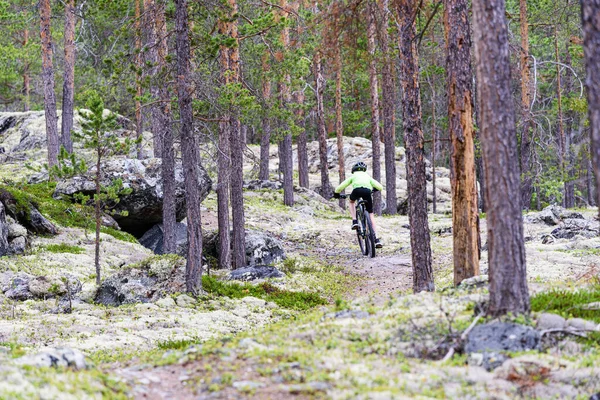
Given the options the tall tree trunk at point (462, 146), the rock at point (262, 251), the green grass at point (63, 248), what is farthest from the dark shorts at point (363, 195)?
the green grass at point (63, 248)

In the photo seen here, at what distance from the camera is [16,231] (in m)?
16.8

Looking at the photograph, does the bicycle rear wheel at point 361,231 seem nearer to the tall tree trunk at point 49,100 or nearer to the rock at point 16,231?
the rock at point 16,231

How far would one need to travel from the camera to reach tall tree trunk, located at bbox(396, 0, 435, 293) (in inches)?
415

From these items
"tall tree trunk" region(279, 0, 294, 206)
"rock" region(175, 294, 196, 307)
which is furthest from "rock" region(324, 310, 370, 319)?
"tall tree trunk" region(279, 0, 294, 206)

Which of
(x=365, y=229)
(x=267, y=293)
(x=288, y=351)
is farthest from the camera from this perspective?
(x=365, y=229)

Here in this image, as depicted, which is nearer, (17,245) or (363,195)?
(17,245)

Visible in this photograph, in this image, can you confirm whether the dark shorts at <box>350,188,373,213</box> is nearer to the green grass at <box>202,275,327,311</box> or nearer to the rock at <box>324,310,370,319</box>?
the green grass at <box>202,275,327,311</box>

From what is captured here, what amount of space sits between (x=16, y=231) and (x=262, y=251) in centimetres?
661

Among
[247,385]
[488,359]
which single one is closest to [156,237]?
[247,385]

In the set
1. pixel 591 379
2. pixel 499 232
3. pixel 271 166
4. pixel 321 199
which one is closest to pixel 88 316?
pixel 499 232

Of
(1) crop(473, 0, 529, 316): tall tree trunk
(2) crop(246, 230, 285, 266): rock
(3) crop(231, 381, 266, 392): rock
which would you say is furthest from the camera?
(2) crop(246, 230, 285, 266): rock

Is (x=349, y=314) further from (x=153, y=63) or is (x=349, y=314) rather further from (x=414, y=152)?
(x=153, y=63)

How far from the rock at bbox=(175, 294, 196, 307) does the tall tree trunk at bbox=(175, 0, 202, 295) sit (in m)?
0.18

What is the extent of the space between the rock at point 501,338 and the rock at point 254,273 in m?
9.37
